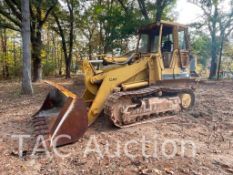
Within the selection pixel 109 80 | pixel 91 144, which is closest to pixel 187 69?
pixel 109 80

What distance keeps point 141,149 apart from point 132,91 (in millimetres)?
1835

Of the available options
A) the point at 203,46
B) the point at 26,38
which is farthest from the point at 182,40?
the point at 203,46

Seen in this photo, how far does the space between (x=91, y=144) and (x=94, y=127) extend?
103cm

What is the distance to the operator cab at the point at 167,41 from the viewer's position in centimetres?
594

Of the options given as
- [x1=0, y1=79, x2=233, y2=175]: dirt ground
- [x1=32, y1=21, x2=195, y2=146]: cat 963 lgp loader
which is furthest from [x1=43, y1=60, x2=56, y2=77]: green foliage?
[x1=32, y1=21, x2=195, y2=146]: cat 963 lgp loader

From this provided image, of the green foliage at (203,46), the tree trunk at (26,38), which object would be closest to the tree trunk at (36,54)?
the tree trunk at (26,38)

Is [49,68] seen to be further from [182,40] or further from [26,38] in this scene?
[182,40]

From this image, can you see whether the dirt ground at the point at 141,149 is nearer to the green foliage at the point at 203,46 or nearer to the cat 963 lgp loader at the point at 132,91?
the cat 963 lgp loader at the point at 132,91

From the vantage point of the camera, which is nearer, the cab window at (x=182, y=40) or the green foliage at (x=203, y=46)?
the cab window at (x=182, y=40)

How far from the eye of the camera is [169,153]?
143 inches

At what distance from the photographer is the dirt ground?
3146mm

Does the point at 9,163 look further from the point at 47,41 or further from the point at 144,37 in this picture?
the point at 47,41

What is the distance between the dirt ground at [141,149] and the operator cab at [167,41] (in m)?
1.62

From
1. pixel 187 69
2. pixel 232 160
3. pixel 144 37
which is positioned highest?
pixel 144 37
